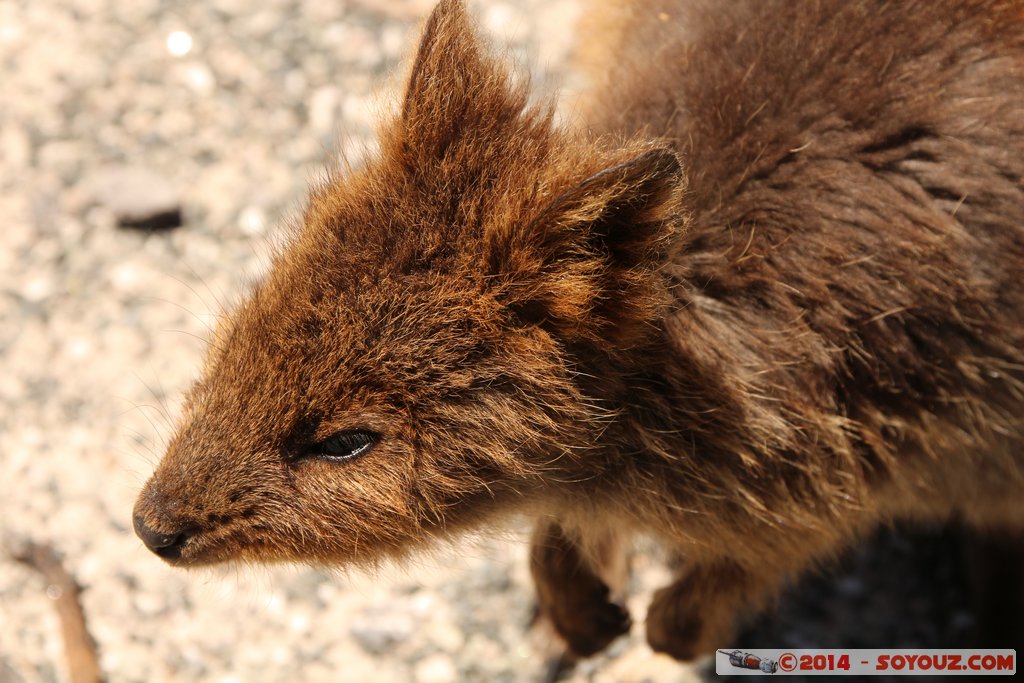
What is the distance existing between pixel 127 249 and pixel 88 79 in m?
0.92

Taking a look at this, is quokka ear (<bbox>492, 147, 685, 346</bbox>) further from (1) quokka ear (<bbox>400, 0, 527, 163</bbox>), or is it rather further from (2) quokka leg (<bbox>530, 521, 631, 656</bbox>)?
(2) quokka leg (<bbox>530, 521, 631, 656</bbox>)

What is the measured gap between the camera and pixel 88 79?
5.02 m

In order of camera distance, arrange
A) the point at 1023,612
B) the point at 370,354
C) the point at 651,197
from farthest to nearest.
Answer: the point at 1023,612 < the point at 370,354 < the point at 651,197

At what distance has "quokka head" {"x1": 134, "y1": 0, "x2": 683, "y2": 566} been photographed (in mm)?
2619

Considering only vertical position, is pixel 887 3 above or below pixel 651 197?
above

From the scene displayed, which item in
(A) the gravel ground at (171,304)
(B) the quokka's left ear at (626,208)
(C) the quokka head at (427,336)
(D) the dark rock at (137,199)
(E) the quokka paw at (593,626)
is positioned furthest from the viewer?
(D) the dark rock at (137,199)

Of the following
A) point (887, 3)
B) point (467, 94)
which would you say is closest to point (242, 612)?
point (467, 94)

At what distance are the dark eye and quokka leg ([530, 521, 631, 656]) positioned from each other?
113 centimetres

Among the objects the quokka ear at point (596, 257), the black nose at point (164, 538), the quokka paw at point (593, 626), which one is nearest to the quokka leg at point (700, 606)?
the quokka paw at point (593, 626)

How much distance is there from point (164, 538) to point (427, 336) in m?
0.95

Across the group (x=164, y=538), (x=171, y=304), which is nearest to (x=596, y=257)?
(x=164, y=538)

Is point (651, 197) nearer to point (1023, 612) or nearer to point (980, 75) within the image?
point (980, 75)

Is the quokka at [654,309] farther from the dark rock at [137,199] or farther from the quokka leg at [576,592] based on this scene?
the dark rock at [137,199]

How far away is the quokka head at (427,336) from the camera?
103 inches
